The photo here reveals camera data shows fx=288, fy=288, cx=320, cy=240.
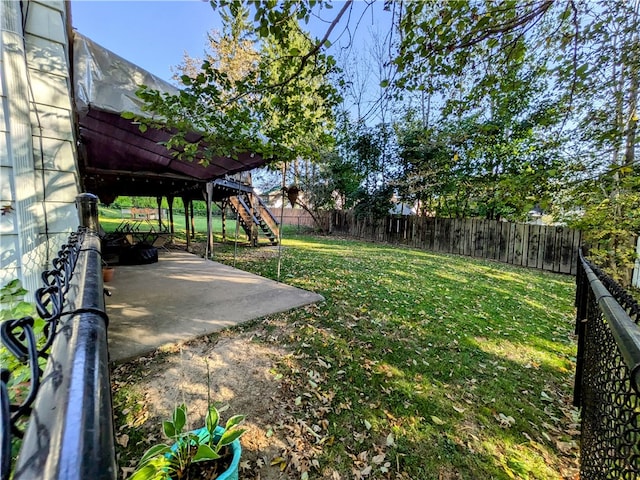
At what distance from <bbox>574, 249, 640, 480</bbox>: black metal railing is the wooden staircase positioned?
394 inches

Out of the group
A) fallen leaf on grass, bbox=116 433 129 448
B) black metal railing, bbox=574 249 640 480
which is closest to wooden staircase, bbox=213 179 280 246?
fallen leaf on grass, bbox=116 433 129 448

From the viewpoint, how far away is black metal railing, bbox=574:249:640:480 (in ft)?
3.13

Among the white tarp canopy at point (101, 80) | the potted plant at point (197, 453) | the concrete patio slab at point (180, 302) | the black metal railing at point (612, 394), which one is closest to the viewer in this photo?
the black metal railing at point (612, 394)

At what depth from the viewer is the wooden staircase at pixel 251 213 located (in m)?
11.1

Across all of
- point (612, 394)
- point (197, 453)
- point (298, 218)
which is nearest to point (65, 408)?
point (197, 453)

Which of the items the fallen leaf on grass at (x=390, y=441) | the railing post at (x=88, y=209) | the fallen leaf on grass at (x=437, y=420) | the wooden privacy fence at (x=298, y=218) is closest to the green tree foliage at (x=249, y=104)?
the railing post at (x=88, y=209)

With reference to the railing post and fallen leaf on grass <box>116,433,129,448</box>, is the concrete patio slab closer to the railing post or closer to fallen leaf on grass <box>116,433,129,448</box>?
fallen leaf on grass <box>116,433,129,448</box>

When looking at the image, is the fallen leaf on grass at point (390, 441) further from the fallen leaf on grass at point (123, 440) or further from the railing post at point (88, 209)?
the railing post at point (88, 209)

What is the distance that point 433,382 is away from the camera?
267 cm

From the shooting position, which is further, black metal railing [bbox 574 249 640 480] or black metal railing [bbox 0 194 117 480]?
black metal railing [bbox 574 249 640 480]

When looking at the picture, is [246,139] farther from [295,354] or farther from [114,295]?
[114,295]

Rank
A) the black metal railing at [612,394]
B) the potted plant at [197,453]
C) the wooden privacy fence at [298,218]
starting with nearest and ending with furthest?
the black metal railing at [612,394], the potted plant at [197,453], the wooden privacy fence at [298,218]

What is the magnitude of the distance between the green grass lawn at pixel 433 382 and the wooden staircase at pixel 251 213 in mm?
6542

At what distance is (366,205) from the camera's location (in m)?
14.3
